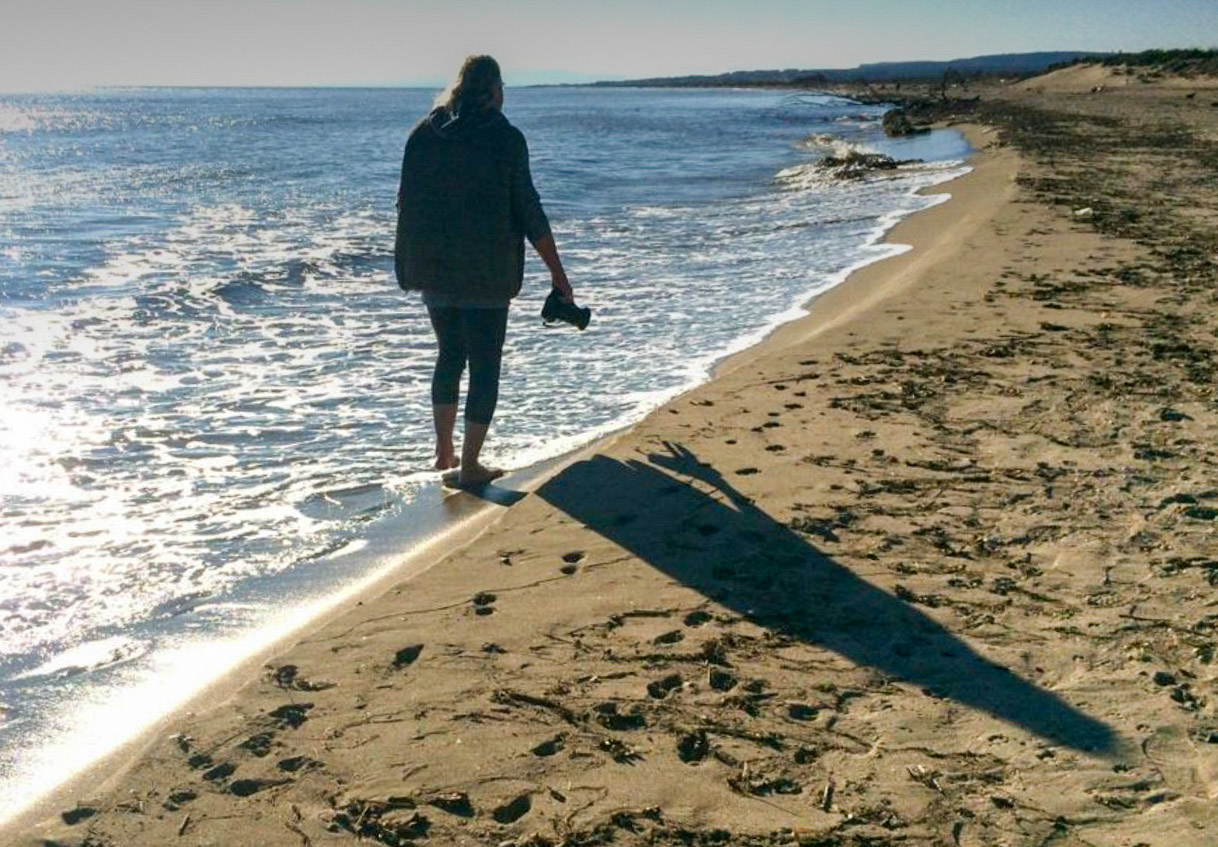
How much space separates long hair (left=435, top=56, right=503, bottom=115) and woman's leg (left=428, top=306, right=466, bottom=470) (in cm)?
104

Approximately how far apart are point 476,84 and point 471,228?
669 millimetres

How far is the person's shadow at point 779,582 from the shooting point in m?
3.16

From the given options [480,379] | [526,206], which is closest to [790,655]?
[480,379]

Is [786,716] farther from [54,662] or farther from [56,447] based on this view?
[56,447]

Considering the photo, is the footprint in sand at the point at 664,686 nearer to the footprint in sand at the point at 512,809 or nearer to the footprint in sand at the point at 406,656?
the footprint in sand at the point at 512,809

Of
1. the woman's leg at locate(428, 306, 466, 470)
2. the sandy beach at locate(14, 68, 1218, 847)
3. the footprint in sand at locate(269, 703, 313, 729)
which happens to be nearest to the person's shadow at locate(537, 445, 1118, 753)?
the sandy beach at locate(14, 68, 1218, 847)

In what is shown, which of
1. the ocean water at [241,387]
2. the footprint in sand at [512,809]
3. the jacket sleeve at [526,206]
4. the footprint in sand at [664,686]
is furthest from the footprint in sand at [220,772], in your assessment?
the jacket sleeve at [526,206]

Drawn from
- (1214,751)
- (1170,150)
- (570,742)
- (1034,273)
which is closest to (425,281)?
(570,742)

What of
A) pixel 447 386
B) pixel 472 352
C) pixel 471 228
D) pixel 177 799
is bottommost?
pixel 177 799

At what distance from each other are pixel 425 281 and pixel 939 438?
2.62m

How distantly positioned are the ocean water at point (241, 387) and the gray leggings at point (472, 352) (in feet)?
1.44

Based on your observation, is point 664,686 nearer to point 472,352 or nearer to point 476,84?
point 472,352

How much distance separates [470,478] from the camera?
219 inches

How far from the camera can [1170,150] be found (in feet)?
72.7
